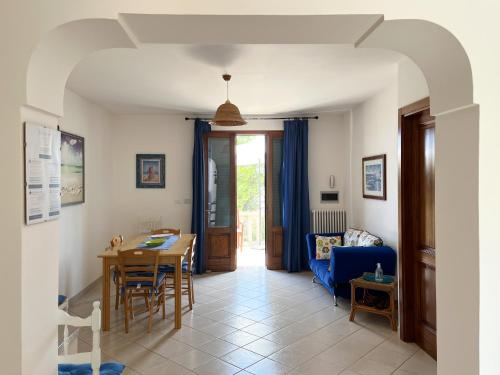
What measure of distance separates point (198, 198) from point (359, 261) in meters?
2.95

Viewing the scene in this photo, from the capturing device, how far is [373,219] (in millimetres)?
4719

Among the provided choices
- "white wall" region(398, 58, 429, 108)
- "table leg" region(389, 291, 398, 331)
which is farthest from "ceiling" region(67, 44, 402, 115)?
"table leg" region(389, 291, 398, 331)

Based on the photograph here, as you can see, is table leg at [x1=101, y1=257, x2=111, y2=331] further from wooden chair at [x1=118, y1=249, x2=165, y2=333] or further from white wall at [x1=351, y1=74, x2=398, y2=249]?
white wall at [x1=351, y1=74, x2=398, y2=249]

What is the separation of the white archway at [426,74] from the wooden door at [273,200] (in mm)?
4519

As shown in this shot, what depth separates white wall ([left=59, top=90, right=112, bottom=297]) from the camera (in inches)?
170

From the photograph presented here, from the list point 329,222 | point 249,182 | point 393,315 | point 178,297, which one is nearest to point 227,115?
point 178,297

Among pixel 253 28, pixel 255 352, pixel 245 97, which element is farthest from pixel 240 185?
pixel 253 28

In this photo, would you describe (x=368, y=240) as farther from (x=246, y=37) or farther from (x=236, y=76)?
(x=246, y=37)

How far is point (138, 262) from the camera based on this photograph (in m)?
3.54

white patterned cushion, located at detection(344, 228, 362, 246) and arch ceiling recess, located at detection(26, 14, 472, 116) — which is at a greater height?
arch ceiling recess, located at detection(26, 14, 472, 116)

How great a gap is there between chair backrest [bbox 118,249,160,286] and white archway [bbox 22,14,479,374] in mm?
1962

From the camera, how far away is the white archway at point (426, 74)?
135cm

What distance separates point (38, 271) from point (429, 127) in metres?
3.12

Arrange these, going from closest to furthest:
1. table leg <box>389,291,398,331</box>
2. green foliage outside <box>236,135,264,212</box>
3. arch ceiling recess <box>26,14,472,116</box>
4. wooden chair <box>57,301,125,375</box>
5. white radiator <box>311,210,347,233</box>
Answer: arch ceiling recess <box>26,14,472,116</box>
wooden chair <box>57,301,125,375</box>
table leg <box>389,291,398,331</box>
white radiator <box>311,210,347,233</box>
green foliage outside <box>236,135,264,212</box>
